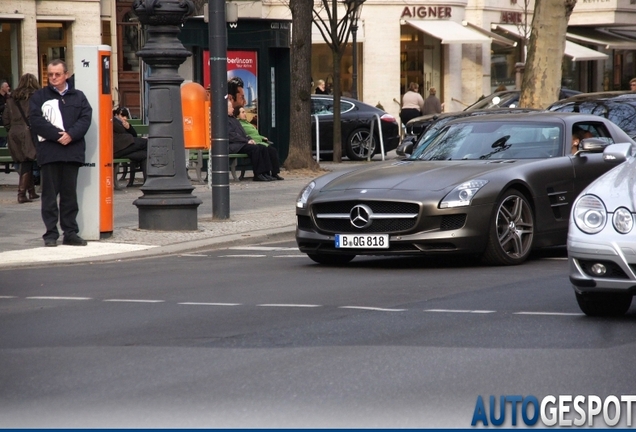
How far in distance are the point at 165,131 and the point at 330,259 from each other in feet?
13.1

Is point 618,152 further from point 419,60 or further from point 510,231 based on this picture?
point 419,60

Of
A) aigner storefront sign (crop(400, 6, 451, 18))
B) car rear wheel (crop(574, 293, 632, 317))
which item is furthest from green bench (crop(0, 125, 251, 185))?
aigner storefront sign (crop(400, 6, 451, 18))

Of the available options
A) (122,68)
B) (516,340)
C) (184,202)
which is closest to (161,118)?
(184,202)

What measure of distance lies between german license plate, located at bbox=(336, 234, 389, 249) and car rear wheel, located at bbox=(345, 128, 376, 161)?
18.8m

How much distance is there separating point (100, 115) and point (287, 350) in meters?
7.51

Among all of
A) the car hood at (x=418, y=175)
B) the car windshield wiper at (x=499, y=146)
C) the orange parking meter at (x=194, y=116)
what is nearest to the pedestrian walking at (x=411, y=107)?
the orange parking meter at (x=194, y=116)

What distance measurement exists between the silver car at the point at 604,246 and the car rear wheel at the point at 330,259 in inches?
158

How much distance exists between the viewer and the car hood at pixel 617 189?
28.0 feet

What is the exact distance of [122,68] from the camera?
40.0 metres

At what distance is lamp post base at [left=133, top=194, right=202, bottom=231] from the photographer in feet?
51.5

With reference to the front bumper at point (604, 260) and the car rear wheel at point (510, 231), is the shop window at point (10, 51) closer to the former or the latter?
the car rear wheel at point (510, 231)

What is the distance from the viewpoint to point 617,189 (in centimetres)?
868

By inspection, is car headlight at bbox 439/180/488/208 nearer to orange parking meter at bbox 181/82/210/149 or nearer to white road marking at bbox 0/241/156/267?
white road marking at bbox 0/241/156/267

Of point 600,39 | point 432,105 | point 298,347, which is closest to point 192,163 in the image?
point 432,105
